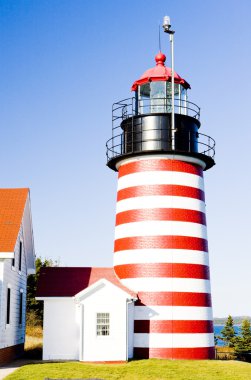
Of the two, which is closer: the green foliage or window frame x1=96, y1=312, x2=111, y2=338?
window frame x1=96, y1=312, x2=111, y2=338

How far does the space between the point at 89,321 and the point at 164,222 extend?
5050mm

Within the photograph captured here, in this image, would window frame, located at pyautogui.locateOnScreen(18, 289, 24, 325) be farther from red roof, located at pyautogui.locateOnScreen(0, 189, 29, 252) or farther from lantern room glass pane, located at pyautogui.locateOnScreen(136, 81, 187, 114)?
lantern room glass pane, located at pyautogui.locateOnScreen(136, 81, 187, 114)

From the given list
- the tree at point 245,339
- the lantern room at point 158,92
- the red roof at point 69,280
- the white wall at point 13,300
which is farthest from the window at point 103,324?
the tree at point 245,339

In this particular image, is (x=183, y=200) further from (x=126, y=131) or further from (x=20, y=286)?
(x=20, y=286)

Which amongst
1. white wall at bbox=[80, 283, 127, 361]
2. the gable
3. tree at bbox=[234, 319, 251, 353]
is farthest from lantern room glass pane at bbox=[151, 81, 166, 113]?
tree at bbox=[234, 319, 251, 353]

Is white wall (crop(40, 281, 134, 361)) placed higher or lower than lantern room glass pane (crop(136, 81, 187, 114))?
lower

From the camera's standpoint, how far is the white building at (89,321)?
2225cm

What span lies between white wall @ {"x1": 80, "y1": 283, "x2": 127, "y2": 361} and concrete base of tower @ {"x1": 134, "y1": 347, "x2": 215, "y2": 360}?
114 centimetres

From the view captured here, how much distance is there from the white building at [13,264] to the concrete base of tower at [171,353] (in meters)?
5.24

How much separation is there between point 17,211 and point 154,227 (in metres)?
5.70

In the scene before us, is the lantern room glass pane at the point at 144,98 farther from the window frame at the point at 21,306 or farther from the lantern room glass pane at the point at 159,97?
the window frame at the point at 21,306

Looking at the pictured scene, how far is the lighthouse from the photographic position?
23.1 meters

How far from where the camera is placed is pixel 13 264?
2331 centimetres

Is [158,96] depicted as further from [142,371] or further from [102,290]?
[142,371]
